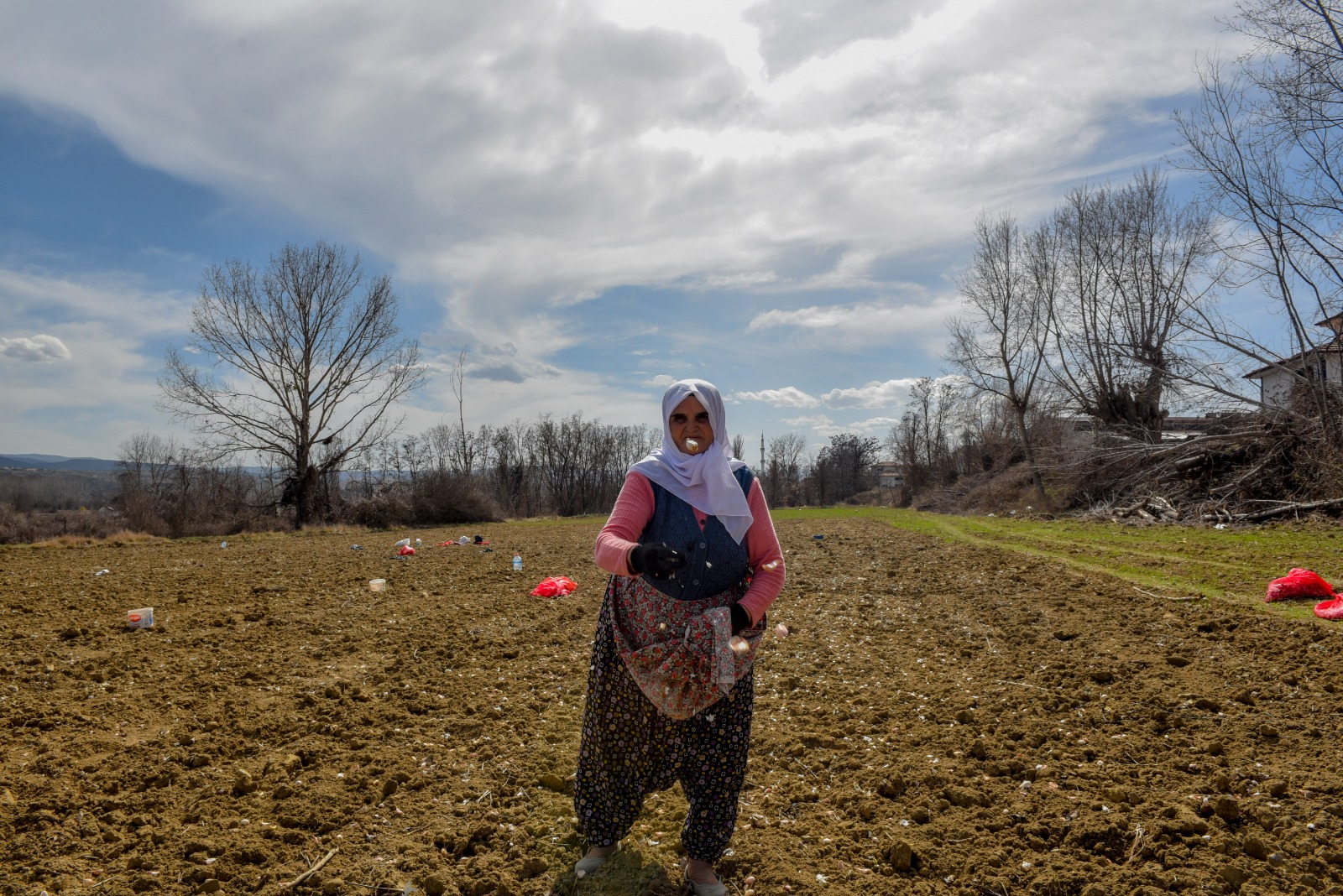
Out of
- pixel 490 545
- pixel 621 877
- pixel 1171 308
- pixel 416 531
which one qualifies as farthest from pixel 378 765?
pixel 1171 308

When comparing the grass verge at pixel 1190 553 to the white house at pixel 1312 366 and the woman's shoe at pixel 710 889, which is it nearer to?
the white house at pixel 1312 366

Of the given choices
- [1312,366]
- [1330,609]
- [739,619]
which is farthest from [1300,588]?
[1312,366]

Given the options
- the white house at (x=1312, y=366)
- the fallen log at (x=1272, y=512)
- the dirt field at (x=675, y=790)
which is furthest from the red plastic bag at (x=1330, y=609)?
the white house at (x=1312, y=366)

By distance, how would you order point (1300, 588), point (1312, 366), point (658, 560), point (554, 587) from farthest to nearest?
1. point (1312, 366)
2. point (554, 587)
3. point (1300, 588)
4. point (658, 560)

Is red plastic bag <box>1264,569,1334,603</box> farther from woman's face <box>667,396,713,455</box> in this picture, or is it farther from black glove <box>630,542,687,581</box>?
black glove <box>630,542,687,581</box>

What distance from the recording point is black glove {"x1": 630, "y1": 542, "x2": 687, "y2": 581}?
91.0 inches

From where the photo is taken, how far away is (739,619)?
8.25ft

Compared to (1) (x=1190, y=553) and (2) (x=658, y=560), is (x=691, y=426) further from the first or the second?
(1) (x=1190, y=553)

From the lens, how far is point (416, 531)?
21500mm

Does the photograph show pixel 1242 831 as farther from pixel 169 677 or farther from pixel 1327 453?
pixel 1327 453

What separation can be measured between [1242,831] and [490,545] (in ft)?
44.2

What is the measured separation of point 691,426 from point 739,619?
699 millimetres

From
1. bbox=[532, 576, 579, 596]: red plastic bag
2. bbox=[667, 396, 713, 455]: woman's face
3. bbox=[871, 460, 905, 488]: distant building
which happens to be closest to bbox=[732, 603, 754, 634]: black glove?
bbox=[667, 396, 713, 455]: woman's face

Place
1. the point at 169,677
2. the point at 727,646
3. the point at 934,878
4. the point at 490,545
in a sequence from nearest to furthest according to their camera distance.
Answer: the point at 727,646 < the point at 934,878 < the point at 169,677 < the point at 490,545
